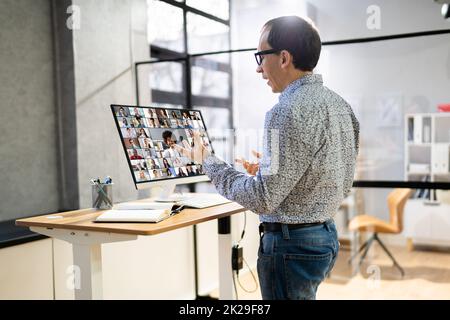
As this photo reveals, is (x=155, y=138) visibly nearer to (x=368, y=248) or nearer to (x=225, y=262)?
(x=225, y=262)

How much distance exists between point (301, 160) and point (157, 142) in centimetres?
93

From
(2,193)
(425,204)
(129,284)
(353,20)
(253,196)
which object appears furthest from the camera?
(353,20)

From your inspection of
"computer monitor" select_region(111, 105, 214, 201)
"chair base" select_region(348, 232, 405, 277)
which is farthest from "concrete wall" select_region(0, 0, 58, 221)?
"chair base" select_region(348, 232, 405, 277)

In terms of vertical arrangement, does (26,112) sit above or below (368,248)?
above

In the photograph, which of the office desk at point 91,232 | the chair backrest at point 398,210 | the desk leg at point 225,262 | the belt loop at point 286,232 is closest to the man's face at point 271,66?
the belt loop at point 286,232

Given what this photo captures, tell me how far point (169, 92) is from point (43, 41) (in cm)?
143

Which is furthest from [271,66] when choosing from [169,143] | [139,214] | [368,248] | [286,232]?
[368,248]

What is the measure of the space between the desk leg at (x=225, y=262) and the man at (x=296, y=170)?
0.90m

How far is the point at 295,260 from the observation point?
143 cm

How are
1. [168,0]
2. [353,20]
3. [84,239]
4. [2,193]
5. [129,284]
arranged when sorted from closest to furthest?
[84,239]
[2,193]
[129,284]
[168,0]
[353,20]

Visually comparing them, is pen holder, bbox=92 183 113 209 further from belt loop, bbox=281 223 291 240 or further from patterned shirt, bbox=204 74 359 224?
belt loop, bbox=281 223 291 240

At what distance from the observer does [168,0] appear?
13.5ft
